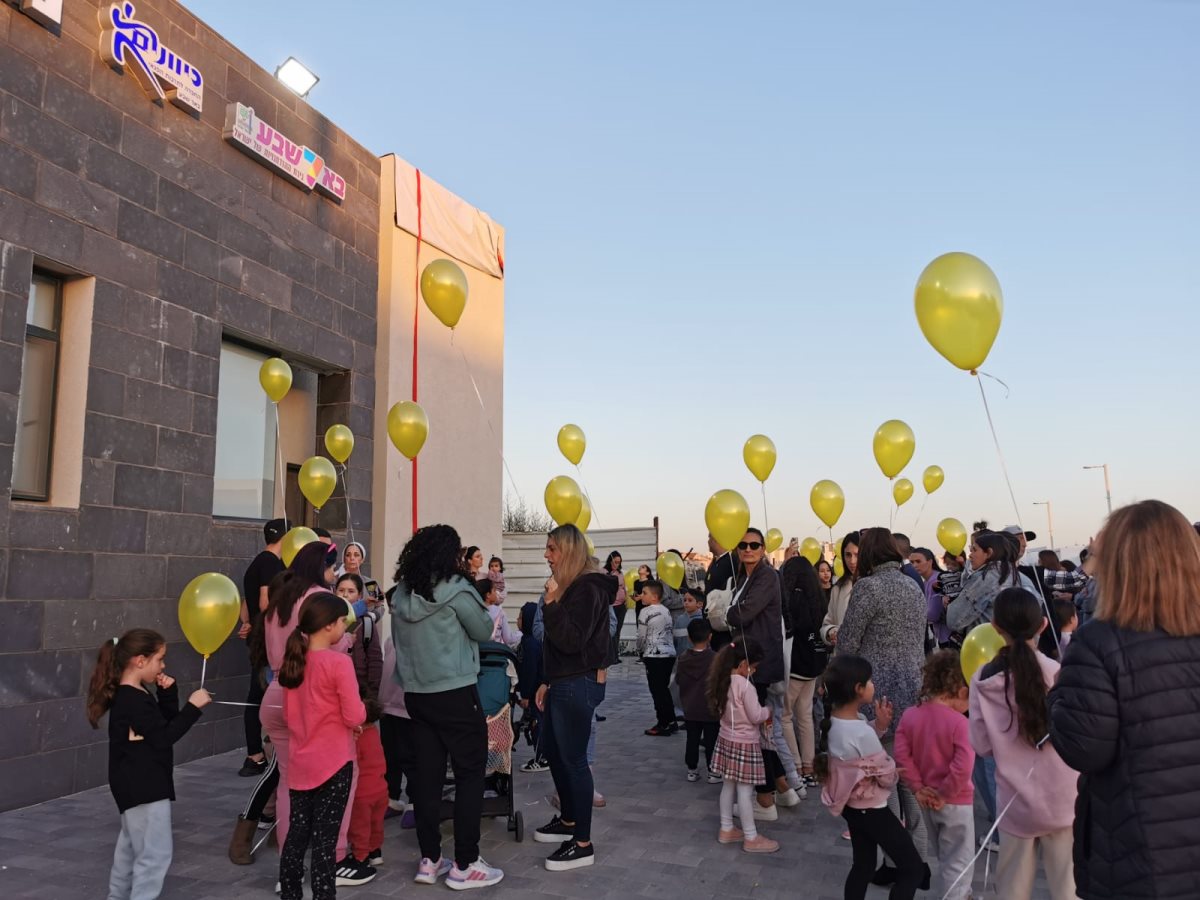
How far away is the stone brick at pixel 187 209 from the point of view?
7.23 m

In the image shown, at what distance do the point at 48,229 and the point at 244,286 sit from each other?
1.99 metres

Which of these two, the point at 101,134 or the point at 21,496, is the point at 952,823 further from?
the point at 101,134

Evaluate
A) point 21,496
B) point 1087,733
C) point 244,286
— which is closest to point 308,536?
point 21,496

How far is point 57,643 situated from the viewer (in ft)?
19.9

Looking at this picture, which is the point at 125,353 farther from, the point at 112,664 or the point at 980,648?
the point at 980,648

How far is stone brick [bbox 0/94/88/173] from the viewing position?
597cm

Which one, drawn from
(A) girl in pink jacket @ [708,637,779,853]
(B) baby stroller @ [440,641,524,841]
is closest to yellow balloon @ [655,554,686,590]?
(A) girl in pink jacket @ [708,637,779,853]

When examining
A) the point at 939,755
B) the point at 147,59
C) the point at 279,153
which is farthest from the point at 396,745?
the point at 279,153

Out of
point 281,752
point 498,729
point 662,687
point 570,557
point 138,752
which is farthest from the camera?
point 662,687

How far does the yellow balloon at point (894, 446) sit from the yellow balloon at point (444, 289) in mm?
3702

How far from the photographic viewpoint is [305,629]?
388 cm

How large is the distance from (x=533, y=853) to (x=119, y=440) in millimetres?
4548

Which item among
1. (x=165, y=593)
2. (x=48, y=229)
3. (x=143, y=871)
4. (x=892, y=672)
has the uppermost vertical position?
(x=48, y=229)

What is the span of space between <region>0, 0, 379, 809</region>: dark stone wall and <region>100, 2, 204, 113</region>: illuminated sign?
85 millimetres
